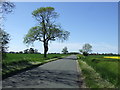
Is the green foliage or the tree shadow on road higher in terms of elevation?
the green foliage

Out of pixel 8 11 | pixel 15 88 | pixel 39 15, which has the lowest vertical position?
pixel 15 88

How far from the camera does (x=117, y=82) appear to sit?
995 centimetres

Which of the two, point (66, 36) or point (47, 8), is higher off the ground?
point (47, 8)

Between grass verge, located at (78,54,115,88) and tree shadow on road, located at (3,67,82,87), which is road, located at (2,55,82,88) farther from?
grass verge, located at (78,54,115,88)

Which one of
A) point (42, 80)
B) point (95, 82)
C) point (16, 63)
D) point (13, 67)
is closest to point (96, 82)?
point (95, 82)

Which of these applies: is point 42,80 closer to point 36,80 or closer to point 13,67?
point 36,80

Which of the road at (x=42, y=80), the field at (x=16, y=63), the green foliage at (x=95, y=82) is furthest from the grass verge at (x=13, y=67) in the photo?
the green foliage at (x=95, y=82)

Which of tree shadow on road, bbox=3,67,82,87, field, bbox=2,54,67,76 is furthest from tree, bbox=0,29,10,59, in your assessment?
tree shadow on road, bbox=3,67,82,87

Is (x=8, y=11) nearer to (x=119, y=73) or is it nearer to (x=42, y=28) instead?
(x=119, y=73)

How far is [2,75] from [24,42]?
46.6m

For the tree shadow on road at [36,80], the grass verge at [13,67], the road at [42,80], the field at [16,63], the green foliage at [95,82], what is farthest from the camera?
the field at [16,63]

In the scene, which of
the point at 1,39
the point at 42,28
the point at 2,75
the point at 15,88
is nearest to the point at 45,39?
the point at 42,28

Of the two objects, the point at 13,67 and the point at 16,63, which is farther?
the point at 16,63

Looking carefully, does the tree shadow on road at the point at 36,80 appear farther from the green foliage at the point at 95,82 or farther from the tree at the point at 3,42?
the tree at the point at 3,42
